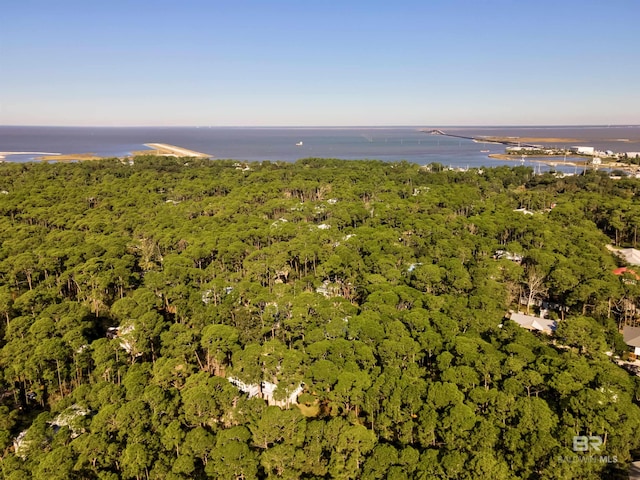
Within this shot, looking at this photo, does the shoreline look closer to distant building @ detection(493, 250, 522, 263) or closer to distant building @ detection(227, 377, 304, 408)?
distant building @ detection(493, 250, 522, 263)

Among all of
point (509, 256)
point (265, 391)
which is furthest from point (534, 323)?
point (265, 391)

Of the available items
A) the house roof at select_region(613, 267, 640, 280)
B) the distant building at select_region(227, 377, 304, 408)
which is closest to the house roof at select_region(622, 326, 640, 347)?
the house roof at select_region(613, 267, 640, 280)

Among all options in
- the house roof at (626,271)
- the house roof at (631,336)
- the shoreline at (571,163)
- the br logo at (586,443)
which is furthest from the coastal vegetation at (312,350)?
the shoreline at (571,163)

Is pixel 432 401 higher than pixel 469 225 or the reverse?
the reverse

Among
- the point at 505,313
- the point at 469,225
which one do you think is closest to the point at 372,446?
the point at 505,313

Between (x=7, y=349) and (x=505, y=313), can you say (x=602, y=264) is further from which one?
(x=7, y=349)

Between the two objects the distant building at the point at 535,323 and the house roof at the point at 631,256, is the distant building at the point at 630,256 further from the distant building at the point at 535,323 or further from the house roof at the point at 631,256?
the distant building at the point at 535,323
